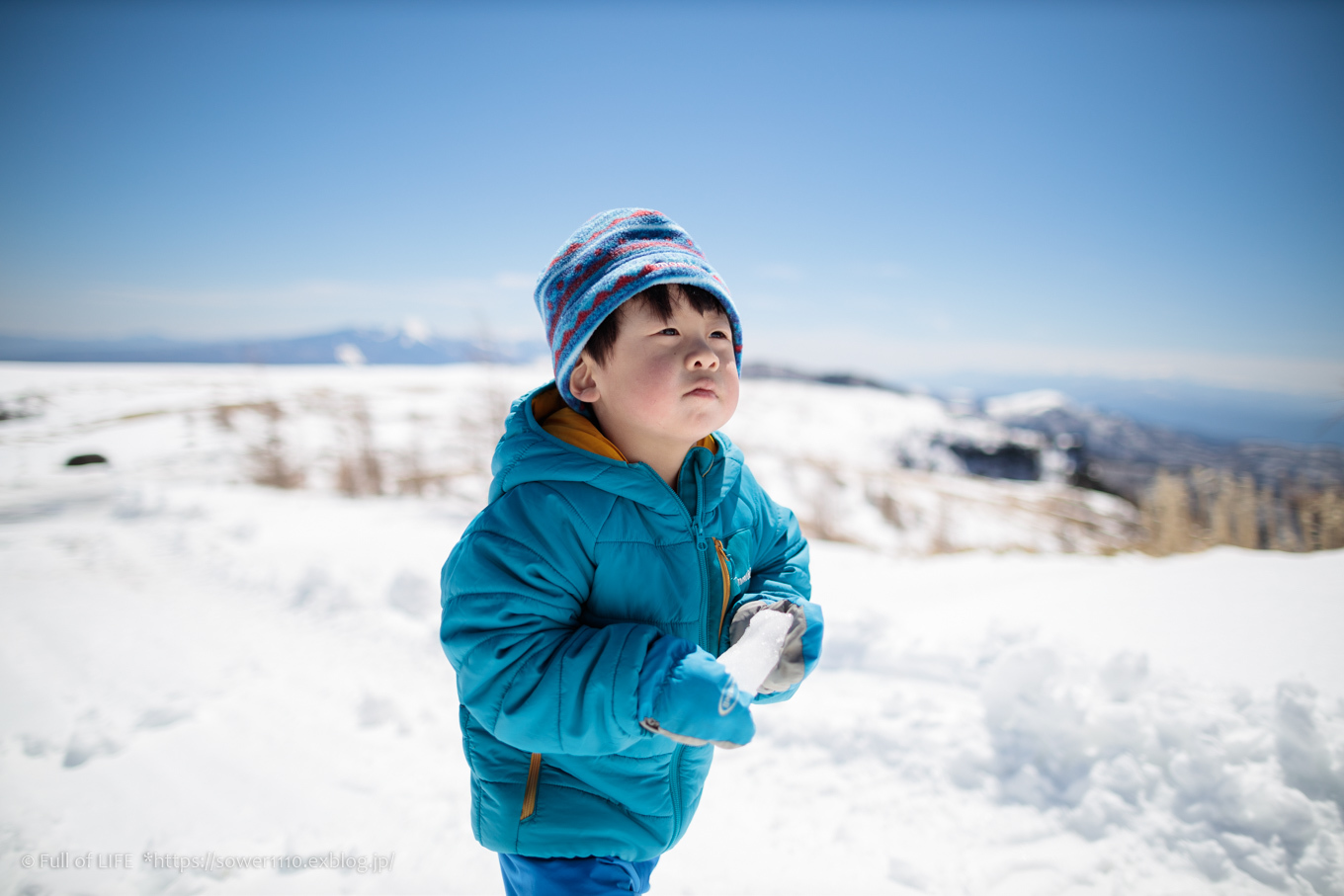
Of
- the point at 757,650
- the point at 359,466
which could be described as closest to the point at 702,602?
the point at 757,650

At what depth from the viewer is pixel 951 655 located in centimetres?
277

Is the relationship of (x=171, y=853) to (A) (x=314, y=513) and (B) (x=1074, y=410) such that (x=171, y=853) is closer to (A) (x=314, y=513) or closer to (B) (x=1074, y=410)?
(A) (x=314, y=513)

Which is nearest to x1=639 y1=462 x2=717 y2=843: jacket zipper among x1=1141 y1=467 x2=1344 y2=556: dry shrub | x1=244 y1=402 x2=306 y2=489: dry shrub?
x1=1141 y1=467 x2=1344 y2=556: dry shrub

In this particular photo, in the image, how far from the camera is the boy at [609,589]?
1.02 metres

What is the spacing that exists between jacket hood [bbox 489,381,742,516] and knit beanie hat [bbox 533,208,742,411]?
0.41ft

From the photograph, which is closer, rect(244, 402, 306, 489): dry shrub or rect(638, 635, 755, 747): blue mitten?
rect(638, 635, 755, 747): blue mitten

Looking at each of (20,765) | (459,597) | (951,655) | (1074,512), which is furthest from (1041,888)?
(1074,512)

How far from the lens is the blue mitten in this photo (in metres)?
0.96

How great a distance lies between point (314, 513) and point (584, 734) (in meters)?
5.18

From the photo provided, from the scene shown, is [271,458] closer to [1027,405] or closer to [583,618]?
[583,618]

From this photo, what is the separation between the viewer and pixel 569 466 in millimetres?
1208

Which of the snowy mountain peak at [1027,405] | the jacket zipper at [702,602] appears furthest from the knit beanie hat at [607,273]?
the snowy mountain peak at [1027,405]

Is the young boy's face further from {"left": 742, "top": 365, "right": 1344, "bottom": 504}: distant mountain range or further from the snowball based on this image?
{"left": 742, "top": 365, "right": 1344, "bottom": 504}: distant mountain range

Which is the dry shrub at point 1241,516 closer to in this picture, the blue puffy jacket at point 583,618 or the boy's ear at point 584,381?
the blue puffy jacket at point 583,618
